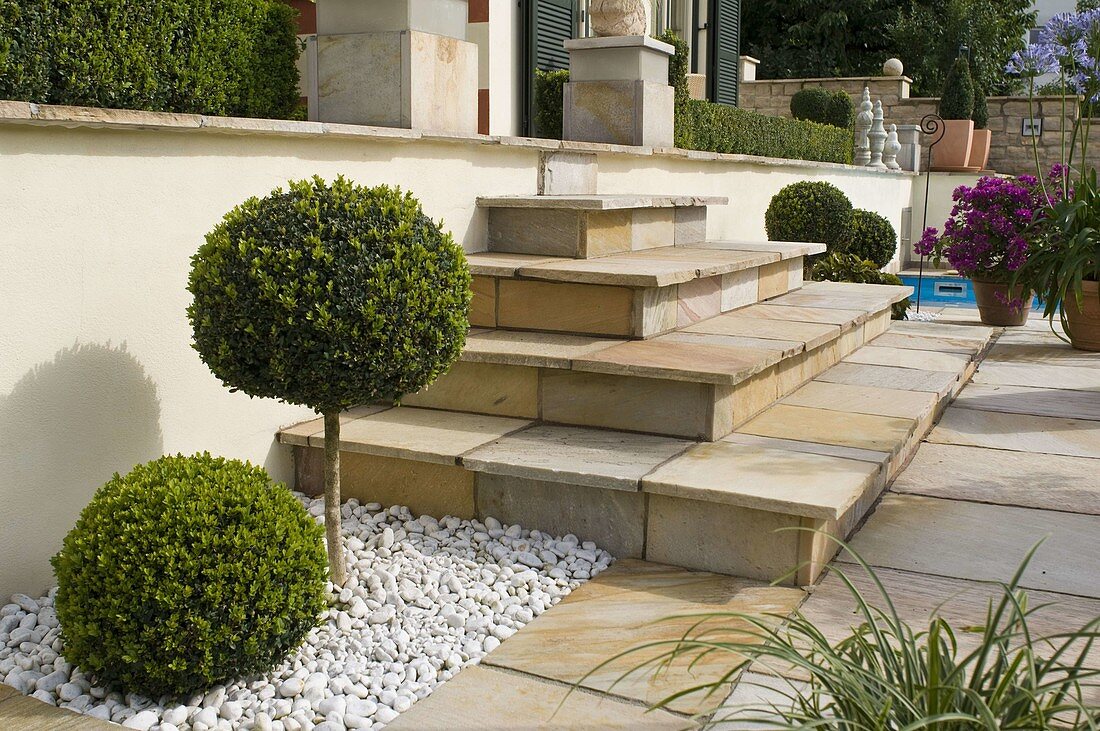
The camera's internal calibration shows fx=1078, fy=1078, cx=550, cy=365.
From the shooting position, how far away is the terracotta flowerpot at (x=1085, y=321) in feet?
20.8

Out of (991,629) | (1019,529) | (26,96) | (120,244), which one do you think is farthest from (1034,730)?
(26,96)

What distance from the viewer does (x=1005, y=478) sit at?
4.00 metres

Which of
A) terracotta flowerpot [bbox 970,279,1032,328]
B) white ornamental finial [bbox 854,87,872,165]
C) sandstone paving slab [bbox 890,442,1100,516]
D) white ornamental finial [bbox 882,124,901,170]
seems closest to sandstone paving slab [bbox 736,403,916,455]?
sandstone paving slab [bbox 890,442,1100,516]

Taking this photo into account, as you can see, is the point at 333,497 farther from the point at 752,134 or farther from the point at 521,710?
the point at 752,134

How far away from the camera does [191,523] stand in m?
2.48

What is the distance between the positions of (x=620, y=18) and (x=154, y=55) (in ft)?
12.0

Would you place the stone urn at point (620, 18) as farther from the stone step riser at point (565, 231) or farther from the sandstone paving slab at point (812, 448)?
the sandstone paving slab at point (812, 448)

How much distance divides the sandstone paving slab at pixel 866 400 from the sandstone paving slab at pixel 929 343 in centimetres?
138

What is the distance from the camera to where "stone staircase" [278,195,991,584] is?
3.22m

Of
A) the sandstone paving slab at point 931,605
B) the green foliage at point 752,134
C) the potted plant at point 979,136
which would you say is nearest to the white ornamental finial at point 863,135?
the green foliage at point 752,134

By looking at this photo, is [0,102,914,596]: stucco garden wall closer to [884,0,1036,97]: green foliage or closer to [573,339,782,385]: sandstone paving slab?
[573,339,782,385]: sandstone paving slab

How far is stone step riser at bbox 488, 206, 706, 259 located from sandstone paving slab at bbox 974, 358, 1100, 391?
6.98ft

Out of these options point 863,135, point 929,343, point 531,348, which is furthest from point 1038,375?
point 863,135

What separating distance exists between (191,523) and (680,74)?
276 inches
